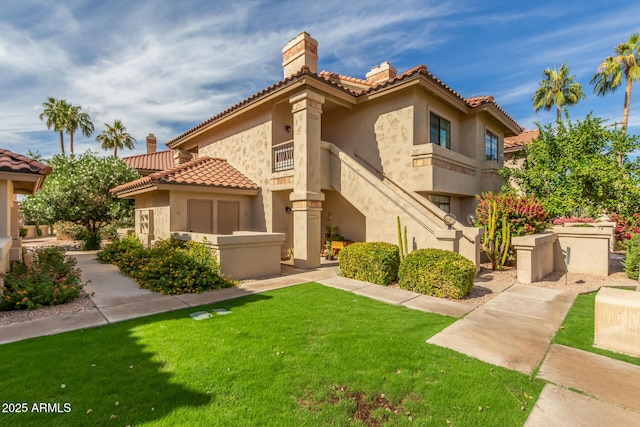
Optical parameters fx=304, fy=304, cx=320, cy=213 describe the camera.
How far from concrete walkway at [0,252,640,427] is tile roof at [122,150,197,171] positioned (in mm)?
18348

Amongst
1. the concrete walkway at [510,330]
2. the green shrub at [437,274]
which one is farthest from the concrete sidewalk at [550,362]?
the green shrub at [437,274]

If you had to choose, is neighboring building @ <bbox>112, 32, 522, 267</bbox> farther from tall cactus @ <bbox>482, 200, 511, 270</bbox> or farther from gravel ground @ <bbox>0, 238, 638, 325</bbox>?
tall cactus @ <bbox>482, 200, 511, 270</bbox>

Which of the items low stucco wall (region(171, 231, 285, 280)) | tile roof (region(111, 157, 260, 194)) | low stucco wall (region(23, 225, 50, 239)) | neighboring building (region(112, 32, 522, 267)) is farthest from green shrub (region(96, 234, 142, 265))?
low stucco wall (region(23, 225, 50, 239))

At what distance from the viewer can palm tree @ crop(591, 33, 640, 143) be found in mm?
25405

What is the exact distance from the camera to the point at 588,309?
6672 mm

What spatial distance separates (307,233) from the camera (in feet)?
36.8

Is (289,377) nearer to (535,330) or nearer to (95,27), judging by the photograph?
(535,330)

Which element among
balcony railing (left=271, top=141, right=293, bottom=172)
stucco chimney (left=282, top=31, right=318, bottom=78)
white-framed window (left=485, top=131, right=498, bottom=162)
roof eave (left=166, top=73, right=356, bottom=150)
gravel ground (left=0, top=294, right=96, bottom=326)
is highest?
stucco chimney (left=282, top=31, right=318, bottom=78)

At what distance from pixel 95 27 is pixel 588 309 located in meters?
15.3

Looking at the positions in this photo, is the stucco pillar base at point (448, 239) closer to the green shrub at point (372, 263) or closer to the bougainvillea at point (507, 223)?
the green shrub at point (372, 263)

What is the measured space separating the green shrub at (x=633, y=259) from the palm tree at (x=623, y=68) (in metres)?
23.4

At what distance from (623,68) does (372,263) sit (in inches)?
1294

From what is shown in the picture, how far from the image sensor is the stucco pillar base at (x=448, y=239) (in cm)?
886

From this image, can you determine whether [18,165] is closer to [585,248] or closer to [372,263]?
[372,263]
